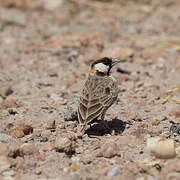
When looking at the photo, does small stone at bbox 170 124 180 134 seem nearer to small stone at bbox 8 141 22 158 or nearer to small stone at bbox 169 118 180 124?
small stone at bbox 169 118 180 124

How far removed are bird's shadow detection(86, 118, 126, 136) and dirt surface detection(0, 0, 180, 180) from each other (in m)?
0.01

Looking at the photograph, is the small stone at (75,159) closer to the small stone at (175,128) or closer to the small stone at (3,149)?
the small stone at (3,149)

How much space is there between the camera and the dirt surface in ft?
15.0

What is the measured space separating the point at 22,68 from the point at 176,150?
15.0 ft

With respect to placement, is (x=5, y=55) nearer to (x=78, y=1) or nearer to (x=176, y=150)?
(x=78, y=1)

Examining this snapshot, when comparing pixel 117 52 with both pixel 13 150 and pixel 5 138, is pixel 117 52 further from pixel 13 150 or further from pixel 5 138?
pixel 13 150

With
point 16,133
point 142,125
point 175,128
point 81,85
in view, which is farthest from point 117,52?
point 16,133

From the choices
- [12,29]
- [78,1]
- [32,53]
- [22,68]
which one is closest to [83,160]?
[22,68]

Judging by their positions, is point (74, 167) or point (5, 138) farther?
point (5, 138)

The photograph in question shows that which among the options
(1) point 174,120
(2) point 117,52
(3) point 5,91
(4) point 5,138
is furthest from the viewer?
(2) point 117,52

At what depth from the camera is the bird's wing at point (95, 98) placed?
5.14 metres

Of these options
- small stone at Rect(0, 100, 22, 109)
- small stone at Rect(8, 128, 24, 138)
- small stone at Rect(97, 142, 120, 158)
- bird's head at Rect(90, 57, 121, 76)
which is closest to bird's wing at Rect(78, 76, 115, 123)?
bird's head at Rect(90, 57, 121, 76)

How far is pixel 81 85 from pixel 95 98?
2.20 metres

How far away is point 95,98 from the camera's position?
17.4 ft
